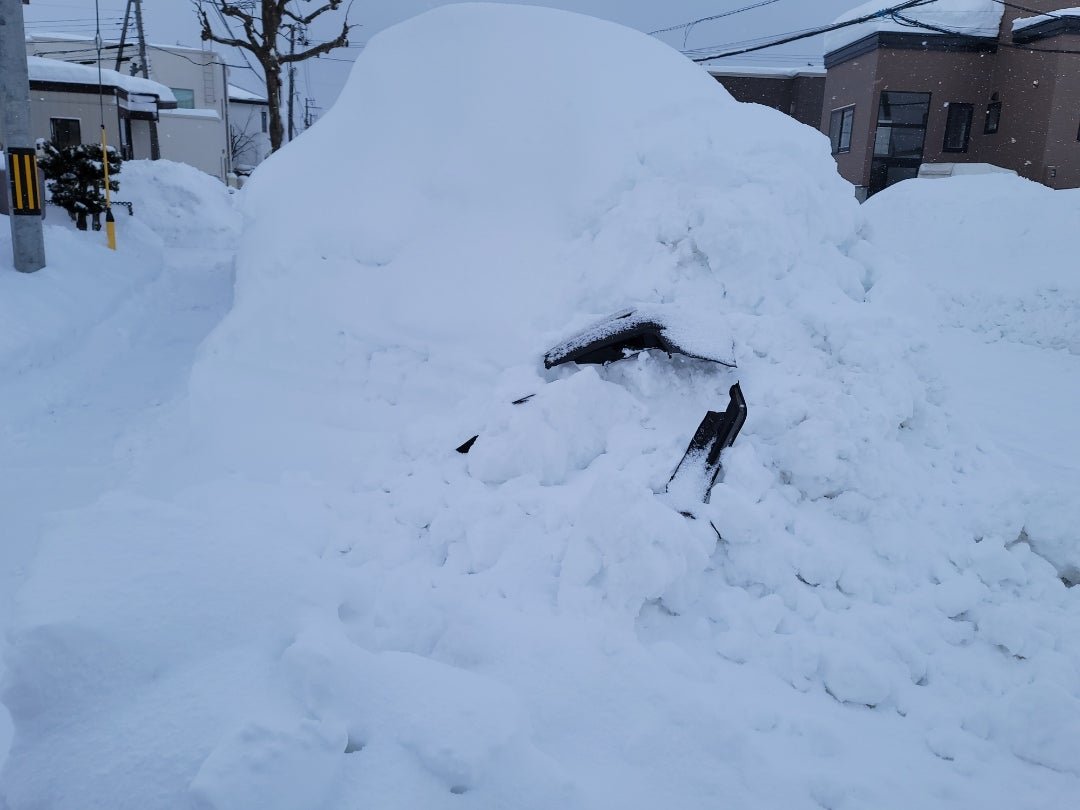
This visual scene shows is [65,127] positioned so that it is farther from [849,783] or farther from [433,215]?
[849,783]

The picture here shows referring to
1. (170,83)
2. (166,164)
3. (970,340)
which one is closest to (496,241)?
(970,340)

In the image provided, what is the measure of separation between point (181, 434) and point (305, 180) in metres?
2.46

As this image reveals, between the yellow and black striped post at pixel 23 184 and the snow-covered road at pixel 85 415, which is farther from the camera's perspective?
the yellow and black striped post at pixel 23 184

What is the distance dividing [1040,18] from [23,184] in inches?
921

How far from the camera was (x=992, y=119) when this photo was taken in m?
21.7

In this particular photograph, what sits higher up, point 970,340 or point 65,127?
point 65,127

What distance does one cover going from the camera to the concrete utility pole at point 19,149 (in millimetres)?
8227

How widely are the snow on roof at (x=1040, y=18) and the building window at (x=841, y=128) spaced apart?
4.60 m

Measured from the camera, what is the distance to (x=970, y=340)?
34.9 ft

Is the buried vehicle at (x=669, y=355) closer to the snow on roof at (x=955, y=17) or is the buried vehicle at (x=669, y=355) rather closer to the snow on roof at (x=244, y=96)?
the snow on roof at (x=955, y=17)

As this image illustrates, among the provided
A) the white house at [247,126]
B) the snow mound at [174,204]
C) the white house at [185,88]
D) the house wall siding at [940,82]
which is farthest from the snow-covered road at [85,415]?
the white house at [247,126]

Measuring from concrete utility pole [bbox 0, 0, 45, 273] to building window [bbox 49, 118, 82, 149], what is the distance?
54.4 ft

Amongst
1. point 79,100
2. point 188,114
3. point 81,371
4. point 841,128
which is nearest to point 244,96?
point 188,114

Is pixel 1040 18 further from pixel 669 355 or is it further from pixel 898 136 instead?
pixel 669 355
